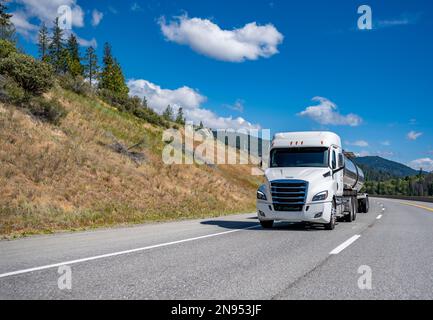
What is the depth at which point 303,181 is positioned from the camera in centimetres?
1187

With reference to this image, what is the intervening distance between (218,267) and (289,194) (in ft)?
19.6

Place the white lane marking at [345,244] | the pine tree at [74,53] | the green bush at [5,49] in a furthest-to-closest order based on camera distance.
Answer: the pine tree at [74,53]
the green bush at [5,49]
the white lane marking at [345,244]

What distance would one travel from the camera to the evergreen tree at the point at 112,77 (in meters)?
72.1

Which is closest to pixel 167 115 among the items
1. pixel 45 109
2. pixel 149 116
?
pixel 149 116

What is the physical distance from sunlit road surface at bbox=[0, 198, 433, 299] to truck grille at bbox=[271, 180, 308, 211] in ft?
5.48

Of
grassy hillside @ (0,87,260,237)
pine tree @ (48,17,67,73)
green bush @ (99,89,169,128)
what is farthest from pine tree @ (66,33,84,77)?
grassy hillside @ (0,87,260,237)

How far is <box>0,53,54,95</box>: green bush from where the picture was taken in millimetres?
24562

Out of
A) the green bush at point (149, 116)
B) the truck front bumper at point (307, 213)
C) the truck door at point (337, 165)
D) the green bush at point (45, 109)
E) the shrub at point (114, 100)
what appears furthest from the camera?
the green bush at point (149, 116)

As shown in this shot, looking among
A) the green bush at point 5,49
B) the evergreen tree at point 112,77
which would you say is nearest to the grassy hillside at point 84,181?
the green bush at point 5,49

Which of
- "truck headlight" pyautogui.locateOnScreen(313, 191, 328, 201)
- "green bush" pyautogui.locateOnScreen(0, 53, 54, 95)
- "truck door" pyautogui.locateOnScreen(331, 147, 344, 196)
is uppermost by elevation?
"green bush" pyautogui.locateOnScreen(0, 53, 54, 95)

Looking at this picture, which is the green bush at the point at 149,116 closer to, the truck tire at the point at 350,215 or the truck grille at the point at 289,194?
the truck tire at the point at 350,215

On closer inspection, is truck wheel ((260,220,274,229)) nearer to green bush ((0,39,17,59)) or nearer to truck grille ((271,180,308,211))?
truck grille ((271,180,308,211))

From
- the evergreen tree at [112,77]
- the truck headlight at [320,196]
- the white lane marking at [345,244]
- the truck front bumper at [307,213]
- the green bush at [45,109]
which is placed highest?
the evergreen tree at [112,77]
